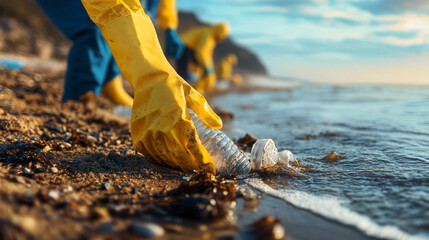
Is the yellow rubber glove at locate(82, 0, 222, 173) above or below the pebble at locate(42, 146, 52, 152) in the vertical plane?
above

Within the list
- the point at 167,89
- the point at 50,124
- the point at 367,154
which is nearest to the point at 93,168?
the point at 167,89

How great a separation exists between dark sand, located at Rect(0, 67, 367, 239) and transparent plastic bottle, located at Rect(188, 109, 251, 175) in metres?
0.28

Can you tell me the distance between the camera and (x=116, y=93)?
5.00 meters

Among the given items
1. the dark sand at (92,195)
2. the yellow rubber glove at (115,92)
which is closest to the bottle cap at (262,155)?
the dark sand at (92,195)

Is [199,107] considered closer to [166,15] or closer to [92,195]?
[92,195]

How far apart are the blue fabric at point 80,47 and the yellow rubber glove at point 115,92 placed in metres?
0.52

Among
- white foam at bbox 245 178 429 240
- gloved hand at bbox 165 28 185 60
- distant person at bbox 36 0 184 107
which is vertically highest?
gloved hand at bbox 165 28 185 60

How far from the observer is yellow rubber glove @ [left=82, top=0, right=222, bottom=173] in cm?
214

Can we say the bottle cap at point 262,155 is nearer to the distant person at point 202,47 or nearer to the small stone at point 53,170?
the small stone at point 53,170

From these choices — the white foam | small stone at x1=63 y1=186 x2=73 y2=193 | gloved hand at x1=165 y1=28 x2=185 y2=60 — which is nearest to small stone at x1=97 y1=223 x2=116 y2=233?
small stone at x1=63 y1=186 x2=73 y2=193

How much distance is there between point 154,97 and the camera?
219cm

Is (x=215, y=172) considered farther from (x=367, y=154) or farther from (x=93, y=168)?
(x=367, y=154)

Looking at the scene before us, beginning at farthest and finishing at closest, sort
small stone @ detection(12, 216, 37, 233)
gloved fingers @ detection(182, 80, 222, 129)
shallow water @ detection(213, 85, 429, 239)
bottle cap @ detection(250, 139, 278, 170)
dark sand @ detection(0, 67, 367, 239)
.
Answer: bottle cap @ detection(250, 139, 278, 170) < gloved fingers @ detection(182, 80, 222, 129) < shallow water @ detection(213, 85, 429, 239) < dark sand @ detection(0, 67, 367, 239) < small stone @ detection(12, 216, 37, 233)

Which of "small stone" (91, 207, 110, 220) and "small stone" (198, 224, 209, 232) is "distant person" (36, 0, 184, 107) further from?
"small stone" (198, 224, 209, 232)
